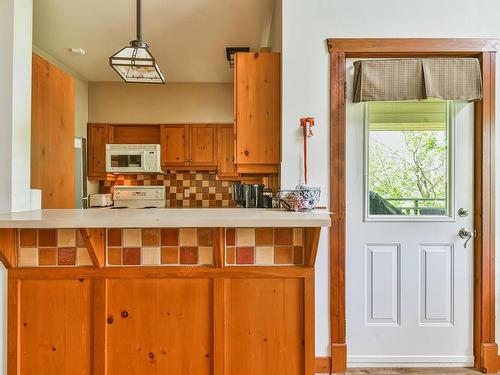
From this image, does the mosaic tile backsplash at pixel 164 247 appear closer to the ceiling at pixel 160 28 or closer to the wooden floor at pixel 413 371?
the wooden floor at pixel 413 371

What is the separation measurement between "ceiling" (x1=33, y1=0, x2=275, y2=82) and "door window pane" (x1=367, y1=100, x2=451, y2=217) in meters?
1.34

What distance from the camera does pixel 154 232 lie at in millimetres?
1588

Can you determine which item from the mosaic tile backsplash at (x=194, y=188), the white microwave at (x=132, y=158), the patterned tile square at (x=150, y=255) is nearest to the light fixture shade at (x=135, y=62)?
the patterned tile square at (x=150, y=255)

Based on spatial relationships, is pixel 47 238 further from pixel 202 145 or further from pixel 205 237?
pixel 202 145

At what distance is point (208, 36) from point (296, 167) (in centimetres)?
183

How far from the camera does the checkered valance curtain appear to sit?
2084 mm

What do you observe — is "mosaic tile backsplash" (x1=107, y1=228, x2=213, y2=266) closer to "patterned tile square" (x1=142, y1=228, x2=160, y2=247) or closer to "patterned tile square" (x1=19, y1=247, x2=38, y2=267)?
"patterned tile square" (x1=142, y1=228, x2=160, y2=247)

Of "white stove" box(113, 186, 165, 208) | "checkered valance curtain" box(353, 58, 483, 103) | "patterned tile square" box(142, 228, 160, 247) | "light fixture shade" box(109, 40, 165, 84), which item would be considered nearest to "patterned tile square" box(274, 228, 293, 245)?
"patterned tile square" box(142, 228, 160, 247)

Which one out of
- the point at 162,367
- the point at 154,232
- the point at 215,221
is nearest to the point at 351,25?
the point at 215,221

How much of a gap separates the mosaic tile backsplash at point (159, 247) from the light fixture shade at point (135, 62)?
992 millimetres

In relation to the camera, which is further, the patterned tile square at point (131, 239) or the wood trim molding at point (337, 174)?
the wood trim molding at point (337, 174)

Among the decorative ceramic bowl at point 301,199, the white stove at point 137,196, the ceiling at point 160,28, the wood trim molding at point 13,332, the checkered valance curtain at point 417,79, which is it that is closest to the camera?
the wood trim molding at point 13,332

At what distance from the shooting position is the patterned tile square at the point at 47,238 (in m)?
1.57

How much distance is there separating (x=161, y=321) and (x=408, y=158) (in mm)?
1874
